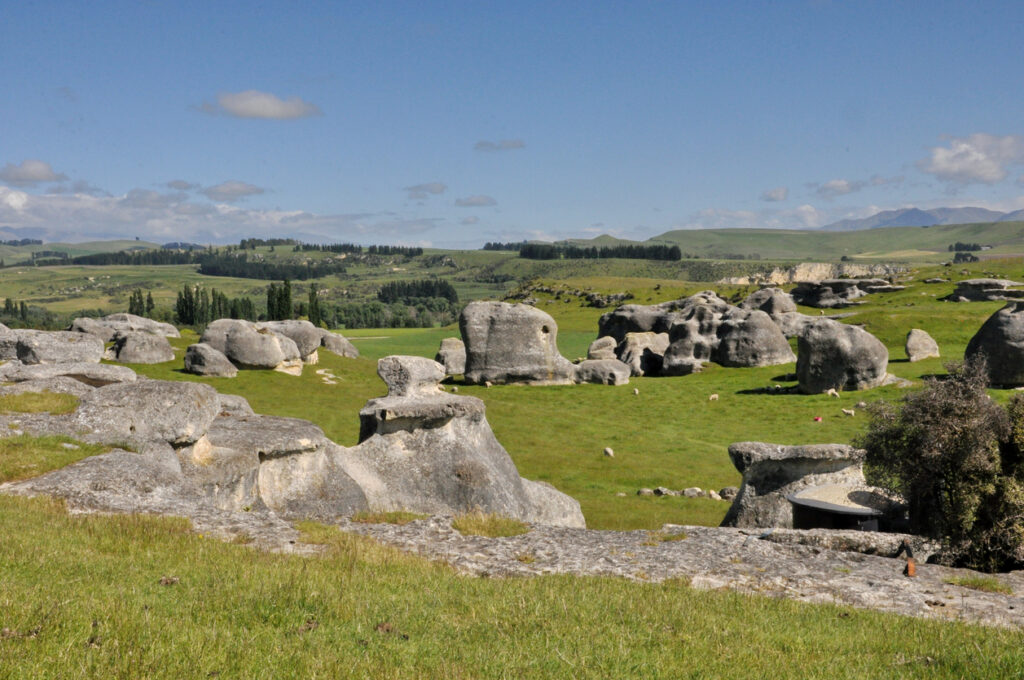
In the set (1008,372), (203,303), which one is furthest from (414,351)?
(203,303)

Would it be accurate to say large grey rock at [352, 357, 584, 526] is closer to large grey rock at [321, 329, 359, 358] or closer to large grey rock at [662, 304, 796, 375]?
large grey rock at [662, 304, 796, 375]

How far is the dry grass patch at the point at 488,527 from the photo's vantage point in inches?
640

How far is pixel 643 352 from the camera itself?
7094 centimetres

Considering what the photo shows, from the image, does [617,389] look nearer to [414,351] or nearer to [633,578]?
[414,351]

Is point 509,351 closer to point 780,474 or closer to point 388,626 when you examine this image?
point 780,474

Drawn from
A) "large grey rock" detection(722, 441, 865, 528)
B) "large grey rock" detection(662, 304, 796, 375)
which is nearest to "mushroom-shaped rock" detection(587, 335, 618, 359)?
"large grey rock" detection(662, 304, 796, 375)

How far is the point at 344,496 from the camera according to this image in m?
22.2

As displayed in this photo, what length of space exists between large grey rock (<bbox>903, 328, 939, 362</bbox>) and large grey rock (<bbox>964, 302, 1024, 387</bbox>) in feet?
33.7

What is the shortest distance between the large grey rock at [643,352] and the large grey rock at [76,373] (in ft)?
152

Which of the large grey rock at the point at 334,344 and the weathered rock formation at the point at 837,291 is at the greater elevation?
the weathered rock formation at the point at 837,291

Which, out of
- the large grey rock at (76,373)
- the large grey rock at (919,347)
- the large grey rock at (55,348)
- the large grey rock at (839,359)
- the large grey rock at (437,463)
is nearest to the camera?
the large grey rock at (437,463)

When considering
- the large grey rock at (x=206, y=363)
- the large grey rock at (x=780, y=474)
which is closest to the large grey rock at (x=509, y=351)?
the large grey rock at (x=206, y=363)

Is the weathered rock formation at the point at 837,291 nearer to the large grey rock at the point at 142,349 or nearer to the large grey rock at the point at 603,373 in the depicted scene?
the large grey rock at the point at 603,373

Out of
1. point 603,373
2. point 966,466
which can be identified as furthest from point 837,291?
point 966,466
